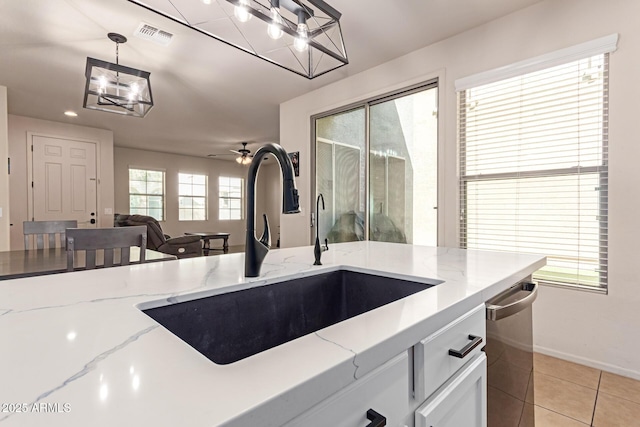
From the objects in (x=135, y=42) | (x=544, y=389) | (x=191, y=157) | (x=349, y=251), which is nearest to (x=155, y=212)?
(x=191, y=157)

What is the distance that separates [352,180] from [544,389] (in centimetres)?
264

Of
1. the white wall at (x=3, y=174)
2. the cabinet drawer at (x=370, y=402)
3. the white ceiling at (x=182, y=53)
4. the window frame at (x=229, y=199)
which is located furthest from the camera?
the window frame at (x=229, y=199)

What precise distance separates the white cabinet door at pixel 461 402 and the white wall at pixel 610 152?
77.4 inches

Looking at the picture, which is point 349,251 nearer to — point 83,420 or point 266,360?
point 266,360

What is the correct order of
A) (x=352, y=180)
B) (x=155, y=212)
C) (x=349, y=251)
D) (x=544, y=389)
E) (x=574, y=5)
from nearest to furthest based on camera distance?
1. (x=349, y=251)
2. (x=544, y=389)
3. (x=574, y=5)
4. (x=352, y=180)
5. (x=155, y=212)

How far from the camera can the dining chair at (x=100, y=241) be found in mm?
1812

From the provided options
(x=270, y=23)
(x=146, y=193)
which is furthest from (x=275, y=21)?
(x=146, y=193)

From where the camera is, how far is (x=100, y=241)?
1.86 metres

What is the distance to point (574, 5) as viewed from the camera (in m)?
2.33

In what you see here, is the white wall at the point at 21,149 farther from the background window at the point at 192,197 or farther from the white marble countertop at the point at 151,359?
the white marble countertop at the point at 151,359

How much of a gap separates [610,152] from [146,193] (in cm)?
869

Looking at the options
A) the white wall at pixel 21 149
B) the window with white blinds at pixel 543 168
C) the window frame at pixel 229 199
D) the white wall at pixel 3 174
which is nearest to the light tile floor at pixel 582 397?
the window with white blinds at pixel 543 168

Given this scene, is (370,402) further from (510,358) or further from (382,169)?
(382,169)

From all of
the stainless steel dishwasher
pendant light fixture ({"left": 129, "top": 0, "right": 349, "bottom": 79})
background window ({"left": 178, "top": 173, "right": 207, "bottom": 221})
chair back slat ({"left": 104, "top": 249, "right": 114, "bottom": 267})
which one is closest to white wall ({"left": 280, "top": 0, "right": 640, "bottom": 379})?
pendant light fixture ({"left": 129, "top": 0, "right": 349, "bottom": 79})
